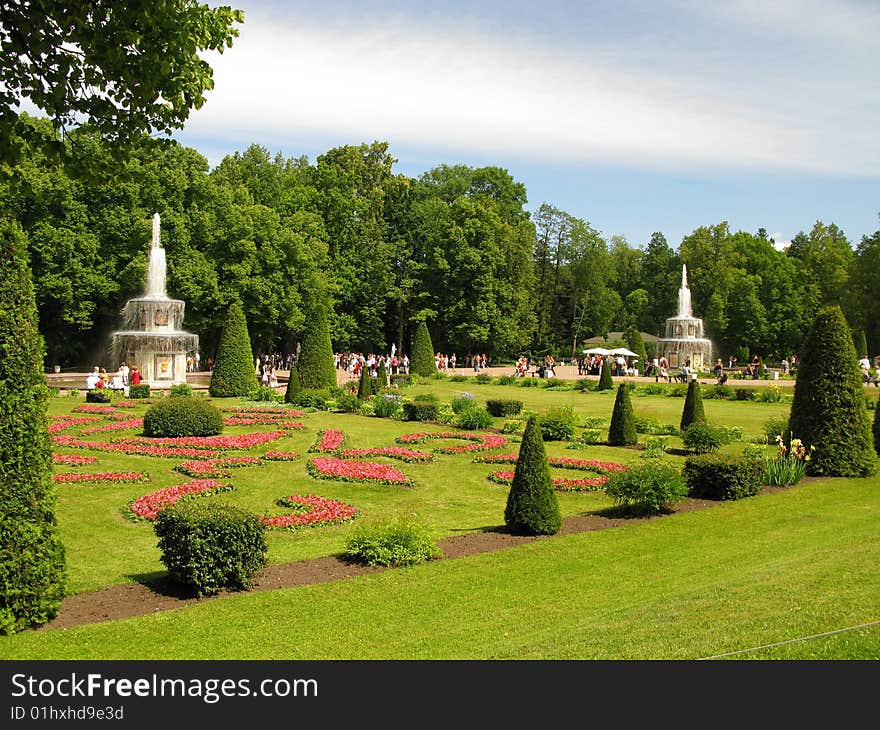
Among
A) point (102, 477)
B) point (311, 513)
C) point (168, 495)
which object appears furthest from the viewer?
point (102, 477)

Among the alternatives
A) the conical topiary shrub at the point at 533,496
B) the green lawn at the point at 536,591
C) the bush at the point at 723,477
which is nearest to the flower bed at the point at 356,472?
the green lawn at the point at 536,591

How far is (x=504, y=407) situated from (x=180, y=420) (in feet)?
36.4

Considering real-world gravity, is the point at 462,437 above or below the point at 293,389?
below

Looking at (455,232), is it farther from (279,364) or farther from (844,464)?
(844,464)

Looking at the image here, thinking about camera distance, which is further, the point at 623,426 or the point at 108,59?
the point at 623,426

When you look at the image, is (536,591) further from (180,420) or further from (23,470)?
(180,420)

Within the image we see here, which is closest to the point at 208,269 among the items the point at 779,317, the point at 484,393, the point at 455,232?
the point at 484,393

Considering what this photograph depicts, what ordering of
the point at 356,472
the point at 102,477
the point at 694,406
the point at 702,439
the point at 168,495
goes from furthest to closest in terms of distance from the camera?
the point at 694,406 < the point at 702,439 < the point at 356,472 < the point at 102,477 < the point at 168,495

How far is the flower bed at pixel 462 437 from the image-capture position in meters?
20.1

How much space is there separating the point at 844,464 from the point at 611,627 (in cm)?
1133

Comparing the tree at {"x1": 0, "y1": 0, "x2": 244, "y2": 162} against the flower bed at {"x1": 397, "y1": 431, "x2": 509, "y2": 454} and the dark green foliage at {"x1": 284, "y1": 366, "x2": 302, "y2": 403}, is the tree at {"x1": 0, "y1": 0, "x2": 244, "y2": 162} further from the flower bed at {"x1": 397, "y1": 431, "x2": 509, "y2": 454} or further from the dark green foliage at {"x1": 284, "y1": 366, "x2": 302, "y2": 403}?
the dark green foliage at {"x1": 284, "y1": 366, "x2": 302, "y2": 403}

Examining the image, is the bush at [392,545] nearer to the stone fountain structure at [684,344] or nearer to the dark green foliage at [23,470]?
the dark green foliage at [23,470]

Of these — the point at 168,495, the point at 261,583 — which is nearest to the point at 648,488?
the point at 261,583

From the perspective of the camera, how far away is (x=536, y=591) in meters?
8.71
